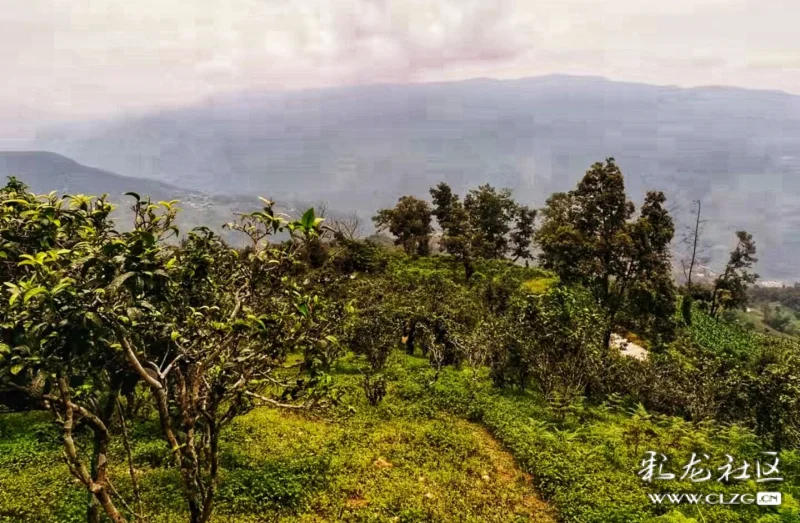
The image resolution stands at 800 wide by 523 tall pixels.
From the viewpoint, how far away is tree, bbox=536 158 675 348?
1984 centimetres

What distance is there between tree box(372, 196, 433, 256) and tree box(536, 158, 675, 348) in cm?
2097

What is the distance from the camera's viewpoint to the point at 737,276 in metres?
40.2

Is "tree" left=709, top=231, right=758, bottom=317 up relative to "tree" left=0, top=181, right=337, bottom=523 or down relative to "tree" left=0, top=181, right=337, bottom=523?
down

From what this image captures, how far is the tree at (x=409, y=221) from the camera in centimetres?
4159

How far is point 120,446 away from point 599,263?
18.3 meters

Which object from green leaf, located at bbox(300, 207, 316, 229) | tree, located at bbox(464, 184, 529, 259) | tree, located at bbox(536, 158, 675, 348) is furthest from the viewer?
tree, located at bbox(464, 184, 529, 259)

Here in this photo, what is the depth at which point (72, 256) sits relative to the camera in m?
4.40

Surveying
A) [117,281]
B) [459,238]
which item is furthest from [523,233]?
[117,281]

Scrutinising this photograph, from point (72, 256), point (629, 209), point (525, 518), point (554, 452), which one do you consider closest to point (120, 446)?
point (72, 256)

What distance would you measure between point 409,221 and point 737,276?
28468 mm

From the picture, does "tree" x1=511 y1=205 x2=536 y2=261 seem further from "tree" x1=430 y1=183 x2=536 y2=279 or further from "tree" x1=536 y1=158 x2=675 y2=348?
"tree" x1=536 y1=158 x2=675 y2=348

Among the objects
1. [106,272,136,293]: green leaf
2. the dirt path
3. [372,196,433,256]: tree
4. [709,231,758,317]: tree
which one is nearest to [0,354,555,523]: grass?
the dirt path

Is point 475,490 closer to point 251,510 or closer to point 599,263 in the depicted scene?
point 251,510

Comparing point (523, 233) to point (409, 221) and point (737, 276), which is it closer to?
point (409, 221)
